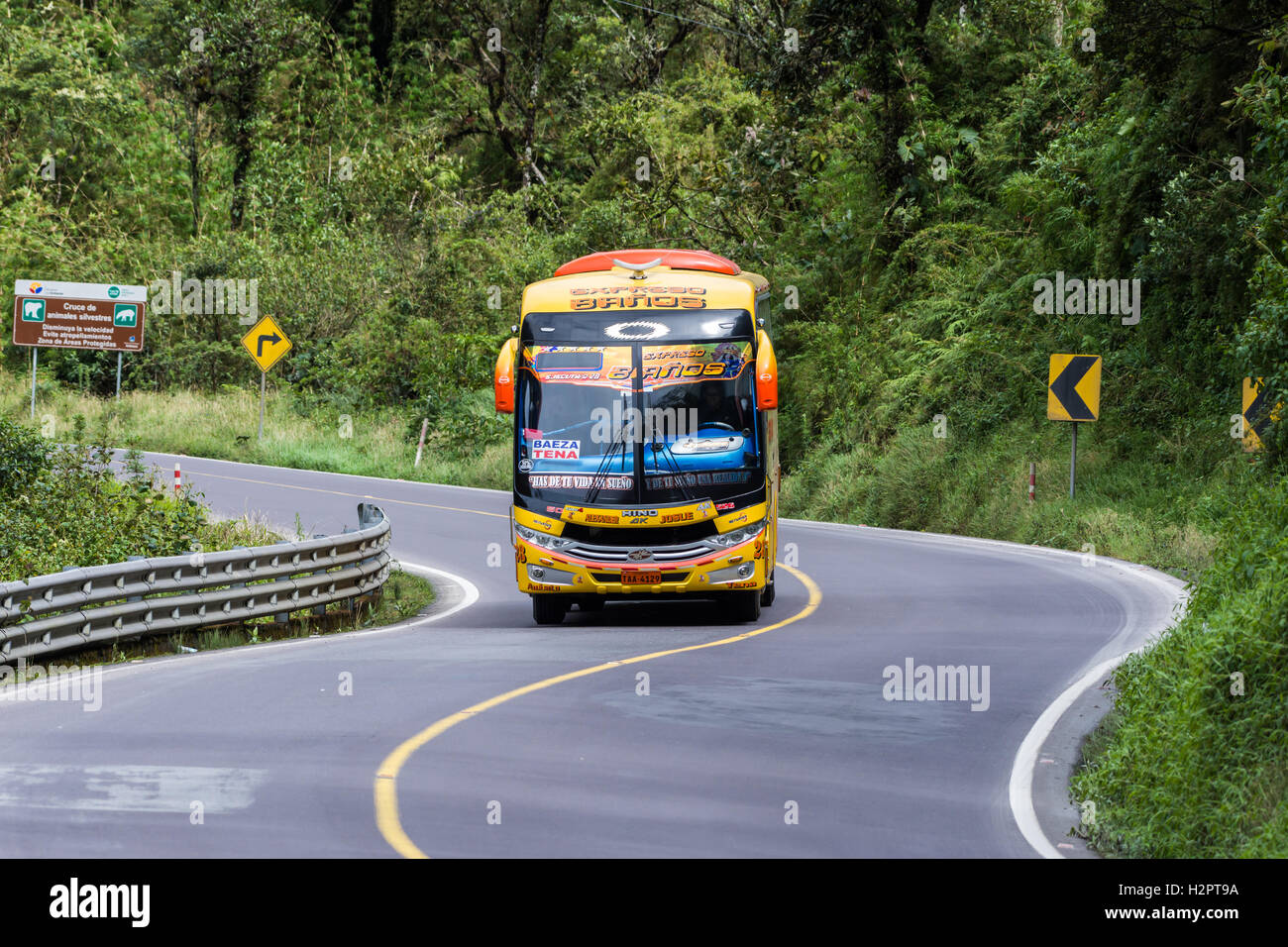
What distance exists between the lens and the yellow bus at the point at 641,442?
15.3 m

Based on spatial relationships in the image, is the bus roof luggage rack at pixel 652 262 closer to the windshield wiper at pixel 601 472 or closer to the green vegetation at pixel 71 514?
the windshield wiper at pixel 601 472

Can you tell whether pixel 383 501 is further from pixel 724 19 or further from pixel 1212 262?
pixel 724 19

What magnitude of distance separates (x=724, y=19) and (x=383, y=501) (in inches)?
921

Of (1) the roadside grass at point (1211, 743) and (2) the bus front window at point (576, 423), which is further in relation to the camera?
(2) the bus front window at point (576, 423)

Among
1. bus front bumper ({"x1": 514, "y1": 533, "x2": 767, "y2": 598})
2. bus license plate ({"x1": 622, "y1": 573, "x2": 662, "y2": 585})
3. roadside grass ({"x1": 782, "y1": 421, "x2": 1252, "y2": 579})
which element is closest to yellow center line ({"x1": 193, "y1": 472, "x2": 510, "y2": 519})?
roadside grass ({"x1": 782, "y1": 421, "x2": 1252, "y2": 579})

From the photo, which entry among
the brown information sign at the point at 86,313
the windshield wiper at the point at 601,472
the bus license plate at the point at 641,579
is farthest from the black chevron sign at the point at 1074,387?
the brown information sign at the point at 86,313

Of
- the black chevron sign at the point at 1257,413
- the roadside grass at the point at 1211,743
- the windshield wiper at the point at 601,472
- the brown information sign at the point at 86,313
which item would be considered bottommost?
the roadside grass at the point at 1211,743

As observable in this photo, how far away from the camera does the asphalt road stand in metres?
7.51

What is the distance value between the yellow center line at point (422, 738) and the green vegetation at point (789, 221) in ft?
11.7

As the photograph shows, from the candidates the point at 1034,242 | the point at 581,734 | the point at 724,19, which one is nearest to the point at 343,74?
the point at 724,19

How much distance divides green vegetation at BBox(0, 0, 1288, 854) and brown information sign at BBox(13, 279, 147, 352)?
2721 mm

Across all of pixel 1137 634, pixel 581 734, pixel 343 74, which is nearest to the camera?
pixel 581 734

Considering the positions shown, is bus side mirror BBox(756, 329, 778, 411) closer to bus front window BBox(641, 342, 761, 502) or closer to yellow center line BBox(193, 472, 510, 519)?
bus front window BBox(641, 342, 761, 502)
